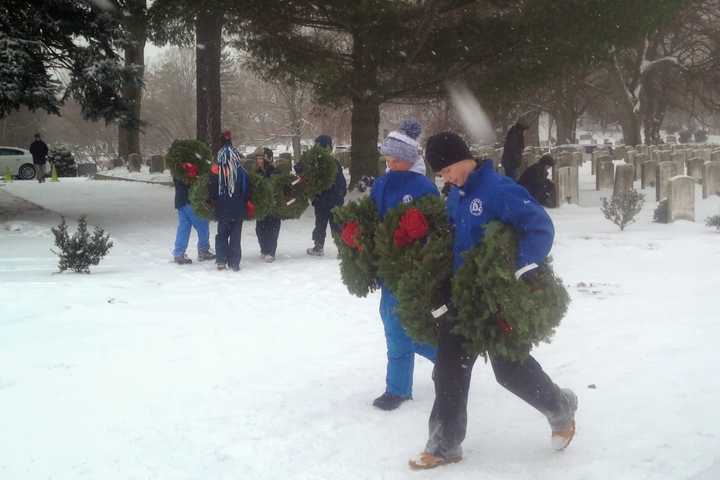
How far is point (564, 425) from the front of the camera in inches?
162

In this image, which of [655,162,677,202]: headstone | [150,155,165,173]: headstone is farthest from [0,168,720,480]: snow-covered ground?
[150,155,165,173]: headstone

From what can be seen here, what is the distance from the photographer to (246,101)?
61.9 meters

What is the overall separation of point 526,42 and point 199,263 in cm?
862

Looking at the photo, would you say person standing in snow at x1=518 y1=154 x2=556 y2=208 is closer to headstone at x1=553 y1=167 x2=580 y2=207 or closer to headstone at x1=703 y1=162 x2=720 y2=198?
headstone at x1=553 y1=167 x2=580 y2=207

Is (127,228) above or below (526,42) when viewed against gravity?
below

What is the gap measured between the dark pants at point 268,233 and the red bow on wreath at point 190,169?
1169 mm

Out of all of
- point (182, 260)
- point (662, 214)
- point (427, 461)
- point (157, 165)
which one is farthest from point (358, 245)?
point (157, 165)

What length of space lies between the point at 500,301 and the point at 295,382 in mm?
2365

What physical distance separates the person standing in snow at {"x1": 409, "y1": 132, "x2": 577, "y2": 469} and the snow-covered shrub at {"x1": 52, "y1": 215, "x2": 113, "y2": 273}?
6.75 metres

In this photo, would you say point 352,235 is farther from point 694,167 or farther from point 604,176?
point 604,176

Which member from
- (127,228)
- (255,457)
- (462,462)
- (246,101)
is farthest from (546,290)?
(246,101)

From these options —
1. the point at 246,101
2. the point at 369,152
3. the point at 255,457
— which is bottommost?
the point at 255,457

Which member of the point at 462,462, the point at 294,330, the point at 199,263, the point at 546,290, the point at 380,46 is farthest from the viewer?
the point at 380,46

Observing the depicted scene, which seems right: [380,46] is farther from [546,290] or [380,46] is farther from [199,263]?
[546,290]
